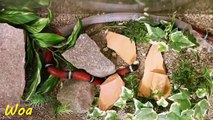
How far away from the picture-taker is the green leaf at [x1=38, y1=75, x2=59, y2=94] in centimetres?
162

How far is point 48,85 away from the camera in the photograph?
163 cm

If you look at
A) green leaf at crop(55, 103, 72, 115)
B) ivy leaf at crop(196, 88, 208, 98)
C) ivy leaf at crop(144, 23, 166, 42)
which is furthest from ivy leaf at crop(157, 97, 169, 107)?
green leaf at crop(55, 103, 72, 115)

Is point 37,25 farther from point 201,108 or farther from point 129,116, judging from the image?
point 201,108

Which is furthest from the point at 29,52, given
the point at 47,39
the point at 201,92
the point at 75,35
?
the point at 201,92

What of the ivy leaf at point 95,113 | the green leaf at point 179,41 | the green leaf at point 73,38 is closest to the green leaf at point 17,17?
the green leaf at point 73,38

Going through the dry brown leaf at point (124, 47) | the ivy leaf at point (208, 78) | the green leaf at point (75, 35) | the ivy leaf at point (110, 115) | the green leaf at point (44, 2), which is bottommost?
the ivy leaf at point (110, 115)

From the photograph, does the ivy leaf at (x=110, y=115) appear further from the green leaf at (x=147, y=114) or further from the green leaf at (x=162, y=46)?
the green leaf at (x=162, y=46)

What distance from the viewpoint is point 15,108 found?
1.63 m

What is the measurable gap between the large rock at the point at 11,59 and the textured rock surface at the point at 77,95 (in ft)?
0.53

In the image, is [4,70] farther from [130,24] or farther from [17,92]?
[130,24]

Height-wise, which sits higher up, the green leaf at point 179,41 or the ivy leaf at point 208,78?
the green leaf at point 179,41

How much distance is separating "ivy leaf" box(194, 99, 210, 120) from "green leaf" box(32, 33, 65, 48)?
563 millimetres

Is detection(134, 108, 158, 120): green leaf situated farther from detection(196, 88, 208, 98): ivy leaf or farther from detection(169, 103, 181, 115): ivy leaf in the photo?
detection(196, 88, 208, 98): ivy leaf

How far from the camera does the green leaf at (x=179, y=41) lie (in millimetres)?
1625
